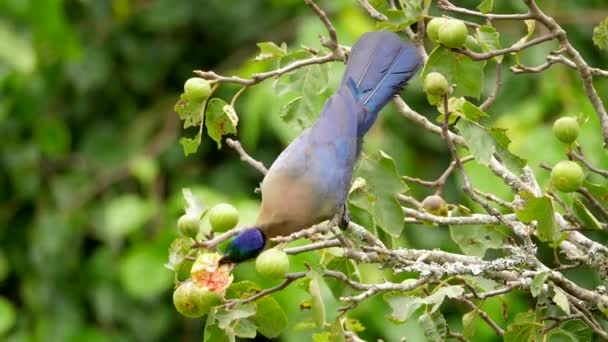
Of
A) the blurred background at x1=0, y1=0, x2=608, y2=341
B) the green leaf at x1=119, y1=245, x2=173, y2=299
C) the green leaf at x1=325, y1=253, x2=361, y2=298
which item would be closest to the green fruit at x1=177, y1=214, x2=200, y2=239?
the green leaf at x1=325, y1=253, x2=361, y2=298

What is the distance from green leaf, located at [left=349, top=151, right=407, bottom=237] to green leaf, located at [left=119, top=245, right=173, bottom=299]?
1.53 metres

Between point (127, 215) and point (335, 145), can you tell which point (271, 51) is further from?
point (127, 215)

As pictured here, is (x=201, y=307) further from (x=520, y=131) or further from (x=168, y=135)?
(x=168, y=135)

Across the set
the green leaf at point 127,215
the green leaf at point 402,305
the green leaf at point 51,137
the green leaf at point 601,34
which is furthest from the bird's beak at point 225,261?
the green leaf at point 51,137

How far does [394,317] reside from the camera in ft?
4.58

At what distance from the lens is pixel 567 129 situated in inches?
58.8

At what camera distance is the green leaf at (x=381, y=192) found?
1.51 meters

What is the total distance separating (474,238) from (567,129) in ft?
0.69

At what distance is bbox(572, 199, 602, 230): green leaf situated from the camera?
4.69 ft

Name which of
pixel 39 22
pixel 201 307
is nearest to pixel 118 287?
pixel 39 22

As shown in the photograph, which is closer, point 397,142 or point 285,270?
point 285,270

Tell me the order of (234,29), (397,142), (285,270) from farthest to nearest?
(234,29), (397,142), (285,270)

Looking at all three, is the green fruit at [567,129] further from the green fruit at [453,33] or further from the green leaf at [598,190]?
the green fruit at [453,33]

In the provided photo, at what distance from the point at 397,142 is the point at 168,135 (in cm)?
81
